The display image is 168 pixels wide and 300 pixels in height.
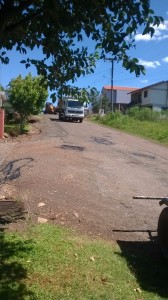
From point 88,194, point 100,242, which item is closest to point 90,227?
point 100,242

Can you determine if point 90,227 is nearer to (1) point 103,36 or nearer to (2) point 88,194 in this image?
(2) point 88,194

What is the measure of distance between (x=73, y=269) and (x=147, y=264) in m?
1.10

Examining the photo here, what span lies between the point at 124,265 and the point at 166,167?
908cm

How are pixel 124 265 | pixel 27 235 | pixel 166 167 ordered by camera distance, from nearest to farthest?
1. pixel 124 265
2. pixel 27 235
3. pixel 166 167

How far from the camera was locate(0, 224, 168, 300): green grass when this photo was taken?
4625mm

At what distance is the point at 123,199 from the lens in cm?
899

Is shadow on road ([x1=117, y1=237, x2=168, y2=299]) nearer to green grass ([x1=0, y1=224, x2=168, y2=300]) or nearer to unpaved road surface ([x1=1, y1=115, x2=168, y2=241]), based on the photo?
green grass ([x1=0, y1=224, x2=168, y2=300])

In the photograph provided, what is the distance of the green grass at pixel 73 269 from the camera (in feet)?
15.2

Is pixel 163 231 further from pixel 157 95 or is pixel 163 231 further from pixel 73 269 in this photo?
pixel 157 95

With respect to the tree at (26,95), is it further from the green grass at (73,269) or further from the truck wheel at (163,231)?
the truck wheel at (163,231)

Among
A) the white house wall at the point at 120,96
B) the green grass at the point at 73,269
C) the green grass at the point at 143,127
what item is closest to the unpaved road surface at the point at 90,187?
the green grass at the point at 73,269

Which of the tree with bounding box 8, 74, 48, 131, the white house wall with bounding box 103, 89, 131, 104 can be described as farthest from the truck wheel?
the white house wall with bounding box 103, 89, 131, 104

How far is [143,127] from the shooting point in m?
35.4

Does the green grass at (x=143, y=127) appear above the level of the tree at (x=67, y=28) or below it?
below
